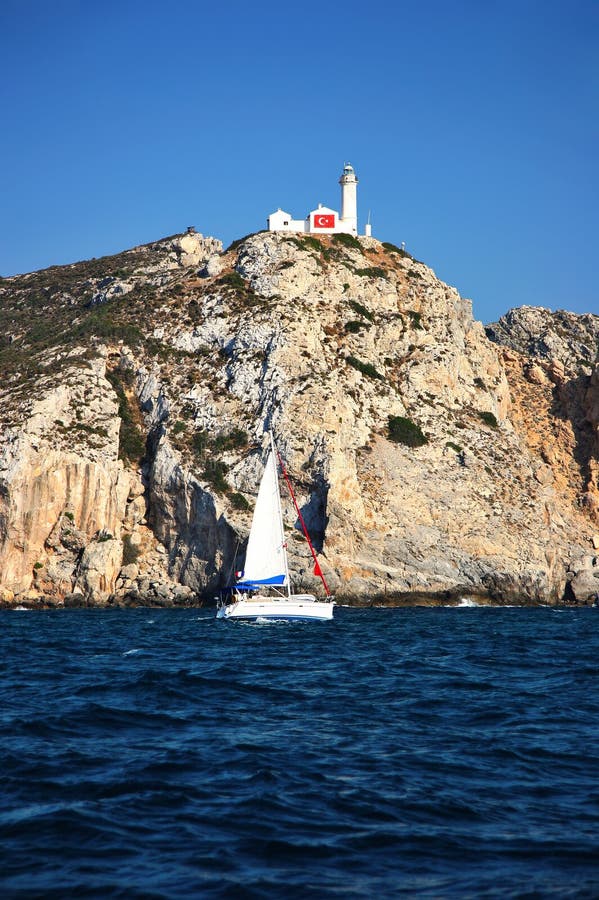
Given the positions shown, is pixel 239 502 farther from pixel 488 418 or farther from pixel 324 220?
pixel 324 220

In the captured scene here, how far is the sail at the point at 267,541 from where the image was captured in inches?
1946

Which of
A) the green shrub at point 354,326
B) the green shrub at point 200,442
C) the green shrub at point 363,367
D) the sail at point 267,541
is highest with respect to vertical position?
the green shrub at point 354,326

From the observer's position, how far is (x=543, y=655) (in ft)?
105

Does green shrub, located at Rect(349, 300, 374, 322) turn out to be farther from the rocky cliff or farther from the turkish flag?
the turkish flag

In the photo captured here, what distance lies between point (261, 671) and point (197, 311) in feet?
175

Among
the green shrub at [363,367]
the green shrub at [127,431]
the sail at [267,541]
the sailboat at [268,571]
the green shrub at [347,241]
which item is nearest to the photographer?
the sailboat at [268,571]

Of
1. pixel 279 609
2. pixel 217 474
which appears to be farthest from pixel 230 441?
pixel 279 609

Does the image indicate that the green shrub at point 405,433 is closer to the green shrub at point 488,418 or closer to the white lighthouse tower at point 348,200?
the green shrub at point 488,418

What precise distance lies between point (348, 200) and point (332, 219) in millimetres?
3596

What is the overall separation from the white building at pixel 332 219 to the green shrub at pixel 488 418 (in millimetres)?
22869

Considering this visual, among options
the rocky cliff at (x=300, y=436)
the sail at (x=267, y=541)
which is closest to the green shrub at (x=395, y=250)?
the rocky cliff at (x=300, y=436)

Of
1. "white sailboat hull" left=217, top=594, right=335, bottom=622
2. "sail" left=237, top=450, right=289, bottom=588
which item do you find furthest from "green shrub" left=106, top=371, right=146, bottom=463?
"white sailboat hull" left=217, top=594, right=335, bottom=622

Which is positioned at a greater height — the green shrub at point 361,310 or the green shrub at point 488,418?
the green shrub at point 361,310

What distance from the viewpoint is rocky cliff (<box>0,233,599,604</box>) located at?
61125mm
